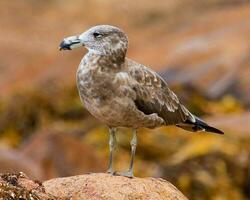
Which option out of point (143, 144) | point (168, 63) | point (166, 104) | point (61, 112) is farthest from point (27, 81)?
point (166, 104)

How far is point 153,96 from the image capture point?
51.9 ft

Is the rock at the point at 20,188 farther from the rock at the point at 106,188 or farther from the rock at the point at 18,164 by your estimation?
the rock at the point at 18,164

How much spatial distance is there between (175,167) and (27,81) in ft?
80.5

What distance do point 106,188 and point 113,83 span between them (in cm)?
144

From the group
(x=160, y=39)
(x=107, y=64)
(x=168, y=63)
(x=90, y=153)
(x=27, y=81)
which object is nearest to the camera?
(x=107, y=64)

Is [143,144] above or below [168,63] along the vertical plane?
below

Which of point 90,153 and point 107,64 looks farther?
point 90,153

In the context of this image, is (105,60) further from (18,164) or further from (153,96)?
Answer: (18,164)

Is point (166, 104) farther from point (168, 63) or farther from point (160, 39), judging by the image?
point (160, 39)

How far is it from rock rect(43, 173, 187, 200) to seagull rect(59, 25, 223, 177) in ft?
1.20

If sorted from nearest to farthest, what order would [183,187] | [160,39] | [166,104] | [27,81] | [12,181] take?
[12,181] → [166,104] → [183,187] → [27,81] → [160,39]

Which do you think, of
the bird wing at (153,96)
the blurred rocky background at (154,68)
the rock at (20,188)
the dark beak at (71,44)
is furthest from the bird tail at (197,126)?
the blurred rocky background at (154,68)

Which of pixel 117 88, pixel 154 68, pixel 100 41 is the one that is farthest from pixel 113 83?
pixel 154 68

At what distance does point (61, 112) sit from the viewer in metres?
37.2
